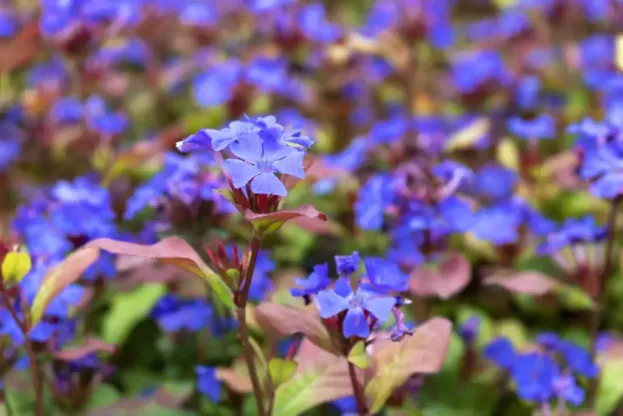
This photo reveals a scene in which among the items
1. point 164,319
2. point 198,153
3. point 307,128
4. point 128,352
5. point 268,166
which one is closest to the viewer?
point 268,166

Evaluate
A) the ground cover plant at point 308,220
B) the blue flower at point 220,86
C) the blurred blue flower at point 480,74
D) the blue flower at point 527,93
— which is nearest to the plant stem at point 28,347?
the ground cover plant at point 308,220

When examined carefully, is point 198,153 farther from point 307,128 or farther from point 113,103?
point 113,103

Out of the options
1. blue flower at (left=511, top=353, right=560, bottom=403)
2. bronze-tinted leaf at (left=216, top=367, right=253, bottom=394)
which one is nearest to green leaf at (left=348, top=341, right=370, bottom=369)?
bronze-tinted leaf at (left=216, top=367, right=253, bottom=394)

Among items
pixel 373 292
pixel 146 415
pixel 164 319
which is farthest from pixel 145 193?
pixel 373 292

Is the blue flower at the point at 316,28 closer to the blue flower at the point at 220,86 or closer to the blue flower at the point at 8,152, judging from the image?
the blue flower at the point at 220,86

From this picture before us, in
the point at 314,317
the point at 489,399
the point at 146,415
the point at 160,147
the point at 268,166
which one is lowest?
the point at 489,399

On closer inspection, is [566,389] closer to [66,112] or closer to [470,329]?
[470,329]

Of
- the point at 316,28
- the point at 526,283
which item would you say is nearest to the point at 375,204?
Result: the point at 526,283
